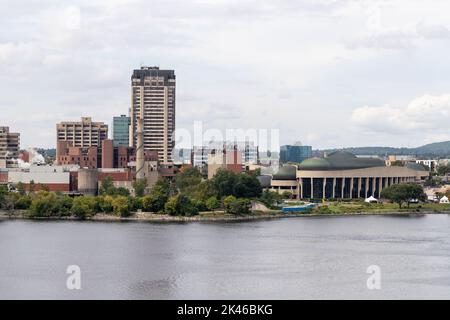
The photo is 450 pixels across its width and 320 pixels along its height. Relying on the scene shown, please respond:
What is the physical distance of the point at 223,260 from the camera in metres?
23.7

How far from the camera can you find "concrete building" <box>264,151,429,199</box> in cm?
4919

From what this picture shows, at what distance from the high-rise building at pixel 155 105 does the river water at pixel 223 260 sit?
32002mm

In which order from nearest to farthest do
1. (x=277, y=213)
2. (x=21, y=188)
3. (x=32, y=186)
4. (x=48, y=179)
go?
(x=277, y=213), (x=21, y=188), (x=32, y=186), (x=48, y=179)

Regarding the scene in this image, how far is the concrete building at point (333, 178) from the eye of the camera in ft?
161

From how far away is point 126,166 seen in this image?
54438mm

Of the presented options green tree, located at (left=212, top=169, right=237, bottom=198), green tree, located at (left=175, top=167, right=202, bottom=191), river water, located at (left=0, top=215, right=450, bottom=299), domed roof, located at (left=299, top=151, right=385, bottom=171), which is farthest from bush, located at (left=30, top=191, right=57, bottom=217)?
domed roof, located at (left=299, top=151, right=385, bottom=171)

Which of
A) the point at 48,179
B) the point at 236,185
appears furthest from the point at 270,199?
the point at 48,179

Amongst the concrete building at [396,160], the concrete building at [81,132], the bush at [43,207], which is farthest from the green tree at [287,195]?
the concrete building at [396,160]

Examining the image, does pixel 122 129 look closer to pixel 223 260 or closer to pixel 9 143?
pixel 9 143

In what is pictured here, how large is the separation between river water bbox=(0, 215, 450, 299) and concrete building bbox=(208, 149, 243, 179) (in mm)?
15513

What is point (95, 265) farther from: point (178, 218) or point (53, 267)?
point (178, 218)

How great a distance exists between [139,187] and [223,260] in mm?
21671

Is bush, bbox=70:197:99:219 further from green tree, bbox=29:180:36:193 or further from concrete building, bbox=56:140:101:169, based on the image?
concrete building, bbox=56:140:101:169
